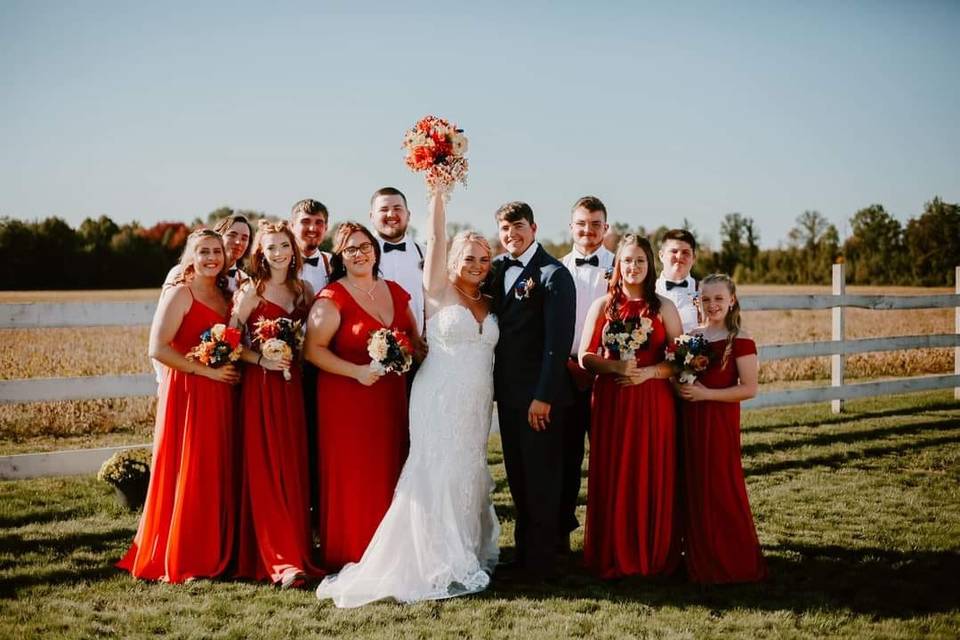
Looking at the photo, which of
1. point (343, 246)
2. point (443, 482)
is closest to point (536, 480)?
point (443, 482)

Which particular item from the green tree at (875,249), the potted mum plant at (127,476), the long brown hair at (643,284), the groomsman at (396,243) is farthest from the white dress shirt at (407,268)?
the green tree at (875,249)

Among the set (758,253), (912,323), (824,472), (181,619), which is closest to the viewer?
(181,619)

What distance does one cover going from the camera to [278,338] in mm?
5215

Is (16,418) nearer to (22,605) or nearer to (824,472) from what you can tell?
(22,605)

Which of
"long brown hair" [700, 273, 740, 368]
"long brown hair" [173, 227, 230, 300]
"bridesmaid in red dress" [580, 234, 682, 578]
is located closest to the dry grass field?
"long brown hair" [173, 227, 230, 300]

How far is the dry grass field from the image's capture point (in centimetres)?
1104

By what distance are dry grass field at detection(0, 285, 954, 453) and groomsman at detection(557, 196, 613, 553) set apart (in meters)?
6.82

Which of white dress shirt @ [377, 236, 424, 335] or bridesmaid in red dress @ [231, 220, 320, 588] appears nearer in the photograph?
bridesmaid in red dress @ [231, 220, 320, 588]

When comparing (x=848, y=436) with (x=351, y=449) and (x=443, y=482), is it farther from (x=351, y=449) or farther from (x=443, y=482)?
(x=351, y=449)

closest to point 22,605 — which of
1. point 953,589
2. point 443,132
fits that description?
point 443,132

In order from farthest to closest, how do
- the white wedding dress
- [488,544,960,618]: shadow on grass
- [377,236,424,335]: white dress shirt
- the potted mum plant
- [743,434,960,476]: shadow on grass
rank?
[743,434,960,476]: shadow on grass, the potted mum plant, [377,236,424,335]: white dress shirt, the white wedding dress, [488,544,960,618]: shadow on grass

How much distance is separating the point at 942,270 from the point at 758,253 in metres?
A: 17.7

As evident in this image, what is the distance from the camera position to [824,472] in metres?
8.30

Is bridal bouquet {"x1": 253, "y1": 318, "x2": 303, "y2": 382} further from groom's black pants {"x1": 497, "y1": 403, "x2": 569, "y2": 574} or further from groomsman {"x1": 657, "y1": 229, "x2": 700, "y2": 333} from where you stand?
groomsman {"x1": 657, "y1": 229, "x2": 700, "y2": 333}
